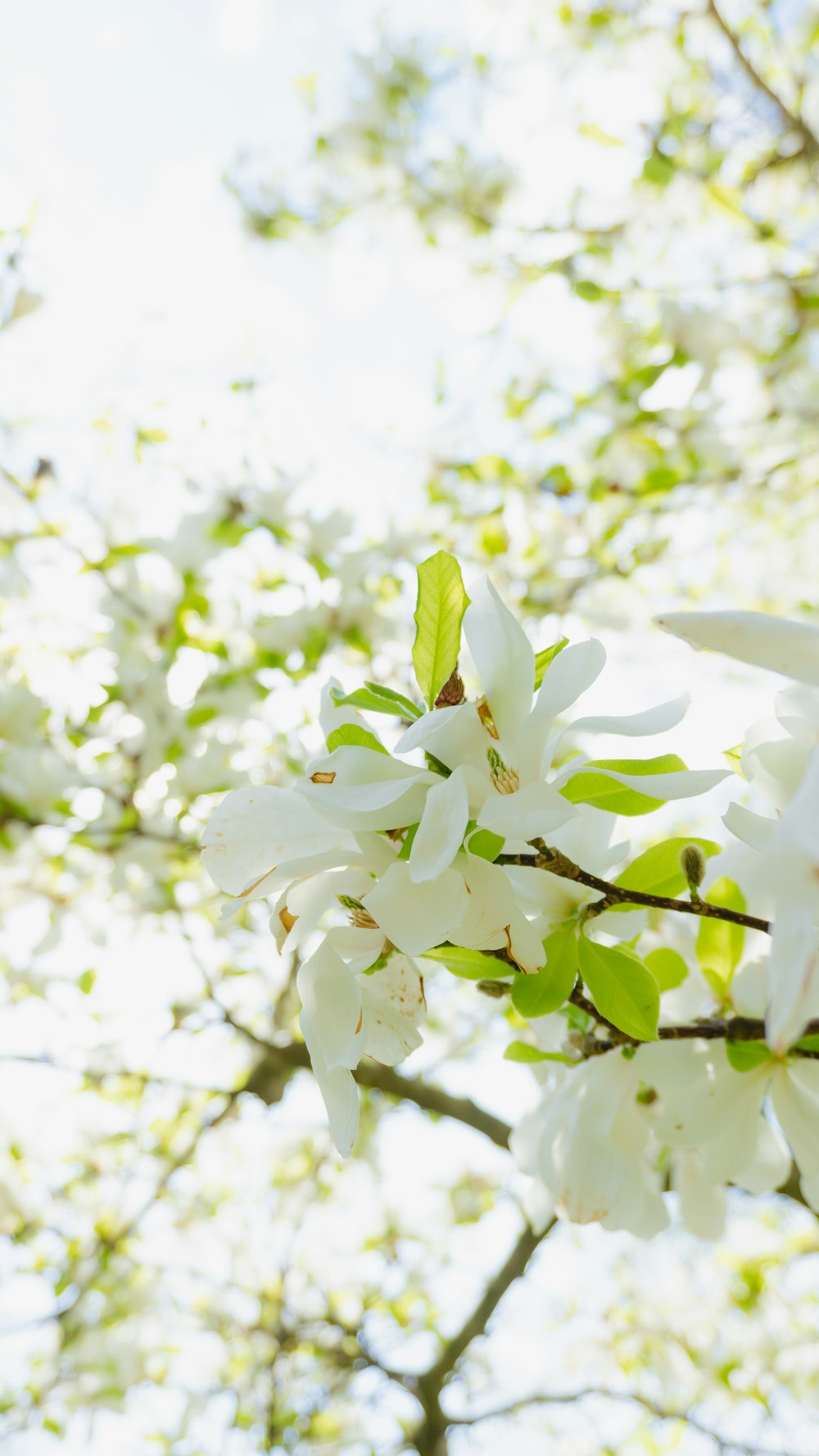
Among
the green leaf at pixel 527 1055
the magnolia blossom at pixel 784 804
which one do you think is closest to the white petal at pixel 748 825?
the magnolia blossom at pixel 784 804

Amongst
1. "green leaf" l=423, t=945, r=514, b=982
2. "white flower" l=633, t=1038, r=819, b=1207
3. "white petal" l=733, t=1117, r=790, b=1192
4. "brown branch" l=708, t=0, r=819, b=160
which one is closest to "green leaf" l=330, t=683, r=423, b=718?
"green leaf" l=423, t=945, r=514, b=982

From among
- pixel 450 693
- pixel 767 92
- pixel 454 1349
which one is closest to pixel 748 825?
pixel 450 693

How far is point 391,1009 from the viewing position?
0.38 m

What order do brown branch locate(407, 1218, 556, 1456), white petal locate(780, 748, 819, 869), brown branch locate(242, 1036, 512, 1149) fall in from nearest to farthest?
white petal locate(780, 748, 819, 869), brown branch locate(242, 1036, 512, 1149), brown branch locate(407, 1218, 556, 1456)

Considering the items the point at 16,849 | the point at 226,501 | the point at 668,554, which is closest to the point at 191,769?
the point at 16,849

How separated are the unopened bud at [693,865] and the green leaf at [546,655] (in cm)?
9

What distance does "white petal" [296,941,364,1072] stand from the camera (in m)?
0.36

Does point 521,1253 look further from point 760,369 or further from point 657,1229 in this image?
point 760,369

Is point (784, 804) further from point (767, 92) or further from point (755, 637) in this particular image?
point (767, 92)

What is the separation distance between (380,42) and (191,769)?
1619mm

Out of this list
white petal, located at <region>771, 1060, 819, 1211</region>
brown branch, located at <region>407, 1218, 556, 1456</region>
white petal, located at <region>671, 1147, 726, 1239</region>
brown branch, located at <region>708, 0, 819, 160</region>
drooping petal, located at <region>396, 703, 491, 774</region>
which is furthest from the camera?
brown branch, located at <region>708, 0, 819, 160</region>

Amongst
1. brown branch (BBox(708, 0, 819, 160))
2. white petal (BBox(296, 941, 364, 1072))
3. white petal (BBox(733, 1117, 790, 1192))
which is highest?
brown branch (BBox(708, 0, 819, 160))

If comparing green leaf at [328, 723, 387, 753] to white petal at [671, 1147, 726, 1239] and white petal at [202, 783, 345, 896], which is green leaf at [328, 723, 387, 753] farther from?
white petal at [671, 1147, 726, 1239]

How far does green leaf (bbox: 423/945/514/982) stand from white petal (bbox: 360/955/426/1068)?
0.9 inches
